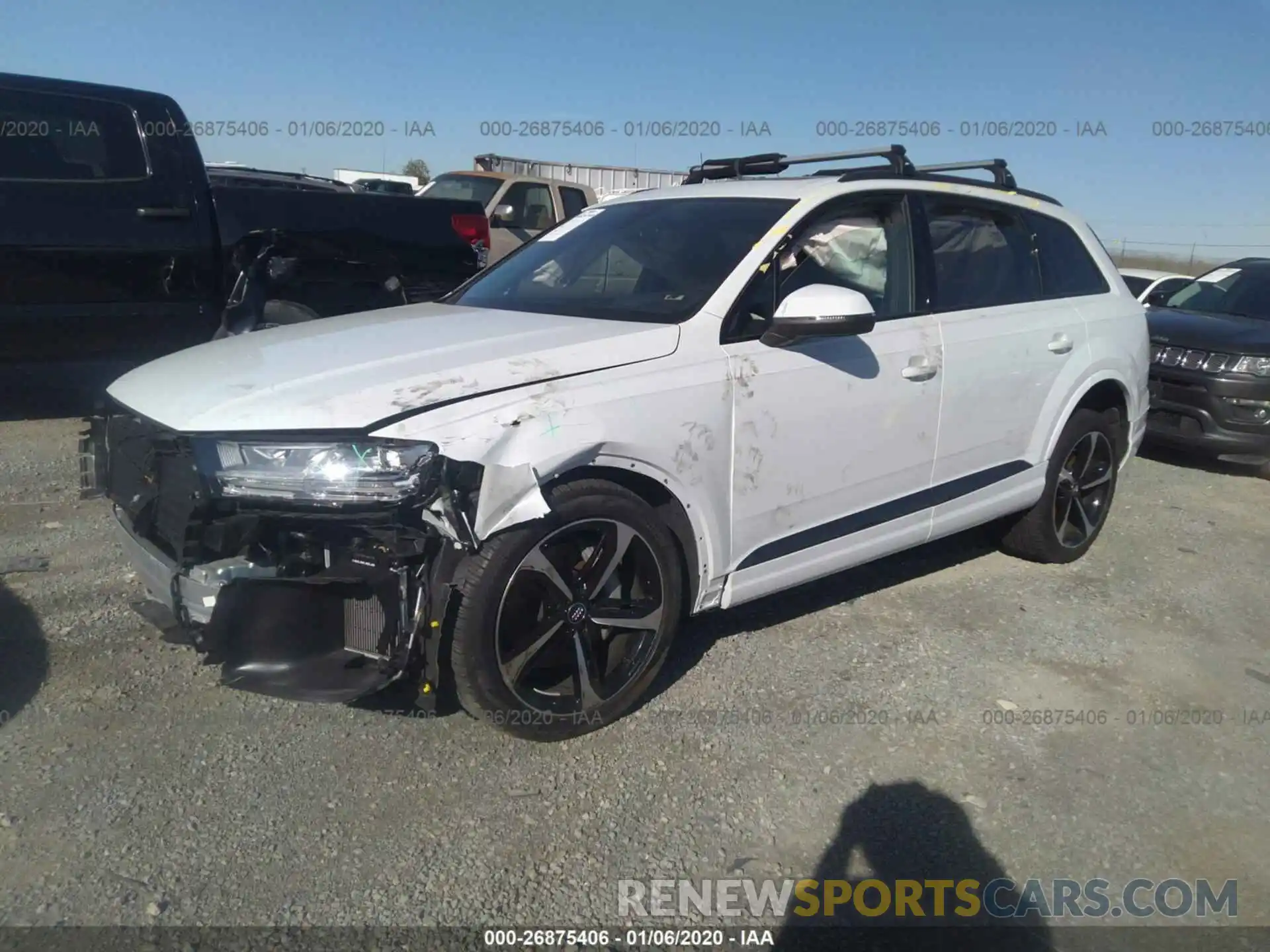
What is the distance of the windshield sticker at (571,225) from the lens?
4355 mm

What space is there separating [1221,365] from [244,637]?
7085 mm

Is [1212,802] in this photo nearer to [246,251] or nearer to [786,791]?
[786,791]

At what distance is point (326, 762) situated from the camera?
299 centimetres

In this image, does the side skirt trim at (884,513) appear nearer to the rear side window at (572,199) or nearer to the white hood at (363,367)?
the white hood at (363,367)

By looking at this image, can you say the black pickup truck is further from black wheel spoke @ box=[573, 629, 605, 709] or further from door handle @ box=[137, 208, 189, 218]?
black wheel spoke @ box=[573, 629, 605, 709]

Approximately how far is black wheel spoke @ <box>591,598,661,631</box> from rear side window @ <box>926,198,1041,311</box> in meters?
1.83

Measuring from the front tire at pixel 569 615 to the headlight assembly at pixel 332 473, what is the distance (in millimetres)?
315

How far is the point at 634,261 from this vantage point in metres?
3.85

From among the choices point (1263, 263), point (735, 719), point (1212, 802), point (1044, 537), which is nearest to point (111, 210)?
point (735, 719)

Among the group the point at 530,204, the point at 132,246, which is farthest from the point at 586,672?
the point at 530,204

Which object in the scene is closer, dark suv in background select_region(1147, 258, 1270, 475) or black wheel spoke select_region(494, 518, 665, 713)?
black wheel spoke select_region(494, 518, 665, 713)

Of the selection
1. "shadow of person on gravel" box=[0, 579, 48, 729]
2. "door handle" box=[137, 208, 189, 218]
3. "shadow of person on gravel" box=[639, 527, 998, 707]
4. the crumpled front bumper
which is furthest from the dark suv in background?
"shadow of person on gravel" box=[0, 579, 48, 729]

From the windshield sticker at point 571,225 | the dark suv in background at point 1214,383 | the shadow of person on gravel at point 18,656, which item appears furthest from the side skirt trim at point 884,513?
the dark suv in background at point 1214,383

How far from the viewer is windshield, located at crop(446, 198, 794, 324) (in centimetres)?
348
